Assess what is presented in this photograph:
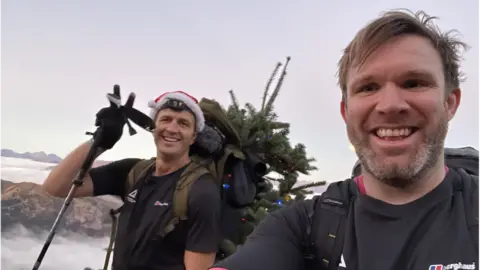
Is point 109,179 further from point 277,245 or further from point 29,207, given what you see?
point 29,207

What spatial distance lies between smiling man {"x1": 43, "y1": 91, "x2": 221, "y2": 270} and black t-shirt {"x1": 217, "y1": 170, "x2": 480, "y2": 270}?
1339 millimetres

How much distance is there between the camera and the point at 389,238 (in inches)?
45.8

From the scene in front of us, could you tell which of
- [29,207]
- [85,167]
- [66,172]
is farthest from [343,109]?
[29,207]

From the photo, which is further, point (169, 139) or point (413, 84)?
point (169, 139)

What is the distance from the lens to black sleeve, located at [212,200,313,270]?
1.18 meters

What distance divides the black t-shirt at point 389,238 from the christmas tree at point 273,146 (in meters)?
2.05

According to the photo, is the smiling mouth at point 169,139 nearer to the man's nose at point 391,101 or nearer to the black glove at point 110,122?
the black glove at point 110,122

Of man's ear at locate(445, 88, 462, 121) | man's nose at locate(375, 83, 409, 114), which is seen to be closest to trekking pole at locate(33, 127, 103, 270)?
man's nose at locate(375, 83, 409, 114)

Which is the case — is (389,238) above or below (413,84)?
below

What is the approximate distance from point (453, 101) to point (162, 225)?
1.86 m

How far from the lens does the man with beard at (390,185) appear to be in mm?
1150

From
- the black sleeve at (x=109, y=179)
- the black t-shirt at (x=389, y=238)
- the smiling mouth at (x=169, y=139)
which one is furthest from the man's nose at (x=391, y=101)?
the black sleeve at (x=109, y=179)

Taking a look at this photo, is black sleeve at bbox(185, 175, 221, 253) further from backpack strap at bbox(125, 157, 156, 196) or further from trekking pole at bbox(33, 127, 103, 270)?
trekking pole at bbox(33, 127, 103, 270)

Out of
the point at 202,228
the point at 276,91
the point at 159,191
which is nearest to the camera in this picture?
the point at 202,228
